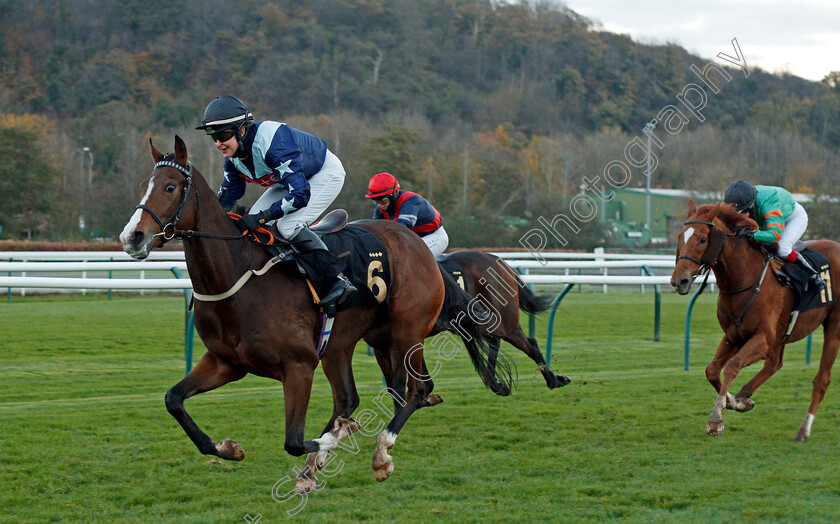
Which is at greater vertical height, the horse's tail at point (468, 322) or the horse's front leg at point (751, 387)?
the horse's tail at point (468, 322)

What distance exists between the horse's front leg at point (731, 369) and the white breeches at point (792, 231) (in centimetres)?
71

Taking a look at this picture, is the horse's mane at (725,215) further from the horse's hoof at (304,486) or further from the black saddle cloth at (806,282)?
the horse's hoof at (304,486)

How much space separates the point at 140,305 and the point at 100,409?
7071 millimetres

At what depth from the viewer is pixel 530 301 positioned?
7.36 meters

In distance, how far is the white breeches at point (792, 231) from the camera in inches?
246

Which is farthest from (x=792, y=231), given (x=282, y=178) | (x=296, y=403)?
(x=296, y=403)

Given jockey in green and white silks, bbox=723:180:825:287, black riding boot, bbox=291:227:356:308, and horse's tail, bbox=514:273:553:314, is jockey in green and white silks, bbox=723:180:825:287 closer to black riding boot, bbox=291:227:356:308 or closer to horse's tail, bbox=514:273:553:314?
horse's tail, bbox=514:273:553:314

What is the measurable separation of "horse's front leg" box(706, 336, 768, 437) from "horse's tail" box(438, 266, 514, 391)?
1252 mm

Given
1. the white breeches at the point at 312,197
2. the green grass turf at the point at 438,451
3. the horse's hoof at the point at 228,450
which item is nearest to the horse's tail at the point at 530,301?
the green grass turf at the point at 438,451

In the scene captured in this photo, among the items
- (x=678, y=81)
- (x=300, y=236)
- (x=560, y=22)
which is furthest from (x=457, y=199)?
(x=560, y=22)

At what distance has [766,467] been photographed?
497cm

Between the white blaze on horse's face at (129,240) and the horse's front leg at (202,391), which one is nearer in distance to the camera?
the white blaze on horse's face at (129,240)

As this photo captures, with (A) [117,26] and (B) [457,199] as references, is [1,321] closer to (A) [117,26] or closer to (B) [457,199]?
(B) [457,199]

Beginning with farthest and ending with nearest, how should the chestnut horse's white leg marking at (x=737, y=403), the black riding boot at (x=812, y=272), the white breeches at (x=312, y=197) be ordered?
the black riding boot at (x=812, y=272) < the chestnut horse's white leg marking at (x=737, y=403) < the white breeches at (x=312, y=197)
